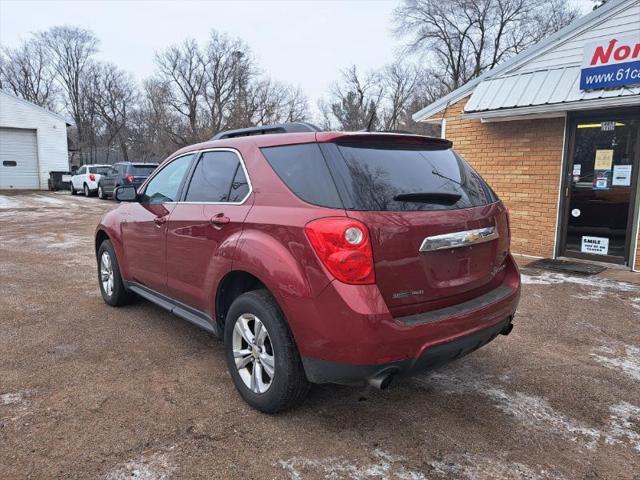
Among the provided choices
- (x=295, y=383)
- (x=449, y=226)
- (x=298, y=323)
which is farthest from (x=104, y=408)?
(x=449, y=226)

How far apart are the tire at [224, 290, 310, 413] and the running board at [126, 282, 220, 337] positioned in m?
0.30

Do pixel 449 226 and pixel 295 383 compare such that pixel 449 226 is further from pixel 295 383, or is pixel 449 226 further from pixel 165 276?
pixel 165 276

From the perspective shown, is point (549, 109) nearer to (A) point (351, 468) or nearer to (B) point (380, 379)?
(B) point (380, 379)

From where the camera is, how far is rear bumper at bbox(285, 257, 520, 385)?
91.3 inches

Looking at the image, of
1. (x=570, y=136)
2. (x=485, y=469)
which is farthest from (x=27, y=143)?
(x=485, y=469)

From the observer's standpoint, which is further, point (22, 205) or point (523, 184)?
point (22, 205)

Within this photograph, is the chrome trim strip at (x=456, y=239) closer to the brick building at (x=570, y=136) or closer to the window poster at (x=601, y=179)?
the brick building at (x=570, y=136)

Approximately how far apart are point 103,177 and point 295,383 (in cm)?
2136

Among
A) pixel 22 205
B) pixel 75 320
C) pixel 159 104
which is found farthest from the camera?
pixel 159 104

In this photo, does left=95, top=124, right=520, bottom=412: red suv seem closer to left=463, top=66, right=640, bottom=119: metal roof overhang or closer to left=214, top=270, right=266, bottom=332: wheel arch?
left=214, top=270, right=266, bottom=332: wheel arch

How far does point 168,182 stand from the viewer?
13.5ft

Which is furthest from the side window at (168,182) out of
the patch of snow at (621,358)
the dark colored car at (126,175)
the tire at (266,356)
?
the dark colored car at (126,175)

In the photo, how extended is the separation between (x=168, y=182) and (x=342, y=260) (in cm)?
238

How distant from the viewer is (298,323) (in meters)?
2.50
